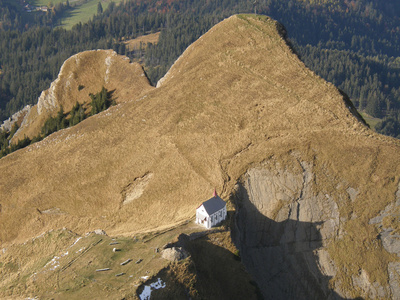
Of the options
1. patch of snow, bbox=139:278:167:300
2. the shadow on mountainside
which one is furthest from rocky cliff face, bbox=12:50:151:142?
patch of snow, bbox=139:278:167:300

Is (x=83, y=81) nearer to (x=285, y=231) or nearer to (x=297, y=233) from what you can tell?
(x=285, y=231)

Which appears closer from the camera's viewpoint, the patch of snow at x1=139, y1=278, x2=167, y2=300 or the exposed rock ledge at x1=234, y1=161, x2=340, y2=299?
the patch of snow at x1=139, y1=278, x2=167, y2=300

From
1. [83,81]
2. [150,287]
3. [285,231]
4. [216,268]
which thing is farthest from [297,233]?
[83,81]

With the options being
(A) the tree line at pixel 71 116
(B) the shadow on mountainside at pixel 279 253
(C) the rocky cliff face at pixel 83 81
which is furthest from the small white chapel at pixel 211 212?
(C) the rocky cliff face at pixel 83 81

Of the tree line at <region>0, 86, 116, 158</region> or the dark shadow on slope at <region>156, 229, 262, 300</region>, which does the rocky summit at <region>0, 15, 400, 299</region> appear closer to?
the dark shadow on slope at <region>156, 229, 262, 300</region>

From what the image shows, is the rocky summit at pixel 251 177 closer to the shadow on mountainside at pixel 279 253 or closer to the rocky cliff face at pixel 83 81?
the shadow on mountainside at pixel 279 253

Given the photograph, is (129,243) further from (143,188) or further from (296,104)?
(296,104)
